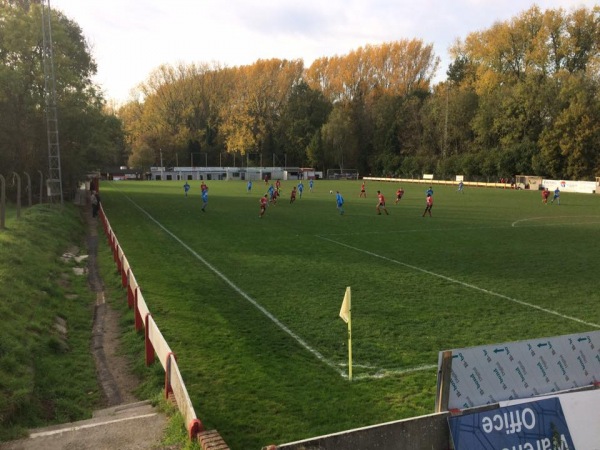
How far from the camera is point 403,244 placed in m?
19.9

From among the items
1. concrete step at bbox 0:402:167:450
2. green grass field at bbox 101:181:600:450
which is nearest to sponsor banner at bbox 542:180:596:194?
green grass field at bbox 101:181:600:450

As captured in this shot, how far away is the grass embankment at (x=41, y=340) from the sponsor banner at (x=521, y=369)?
4985 millimetres

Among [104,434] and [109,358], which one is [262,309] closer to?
[109,358]

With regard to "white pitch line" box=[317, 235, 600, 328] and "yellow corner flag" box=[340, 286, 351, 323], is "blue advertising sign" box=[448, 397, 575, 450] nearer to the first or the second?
"yellow corner flag" box=[340, 286, 351, 323]

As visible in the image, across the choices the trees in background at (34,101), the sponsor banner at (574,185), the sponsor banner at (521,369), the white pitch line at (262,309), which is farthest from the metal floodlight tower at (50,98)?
the sponsor banner at (574,185)

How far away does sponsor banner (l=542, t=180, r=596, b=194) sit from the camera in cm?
5834

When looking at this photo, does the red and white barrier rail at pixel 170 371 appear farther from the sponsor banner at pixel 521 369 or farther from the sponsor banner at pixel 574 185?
the sponsor banner at pixel 574 185

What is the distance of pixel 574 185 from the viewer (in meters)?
60.6

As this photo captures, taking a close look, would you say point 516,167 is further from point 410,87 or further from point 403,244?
point 403,244

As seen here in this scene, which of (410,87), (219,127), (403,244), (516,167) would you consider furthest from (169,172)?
(403,244)

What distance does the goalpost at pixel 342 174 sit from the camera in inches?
4309

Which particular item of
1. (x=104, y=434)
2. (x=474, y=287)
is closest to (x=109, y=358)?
(x=104, y=434)

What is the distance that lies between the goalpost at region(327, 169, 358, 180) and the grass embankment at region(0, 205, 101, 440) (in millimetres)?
94827

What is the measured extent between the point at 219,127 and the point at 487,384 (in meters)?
119
